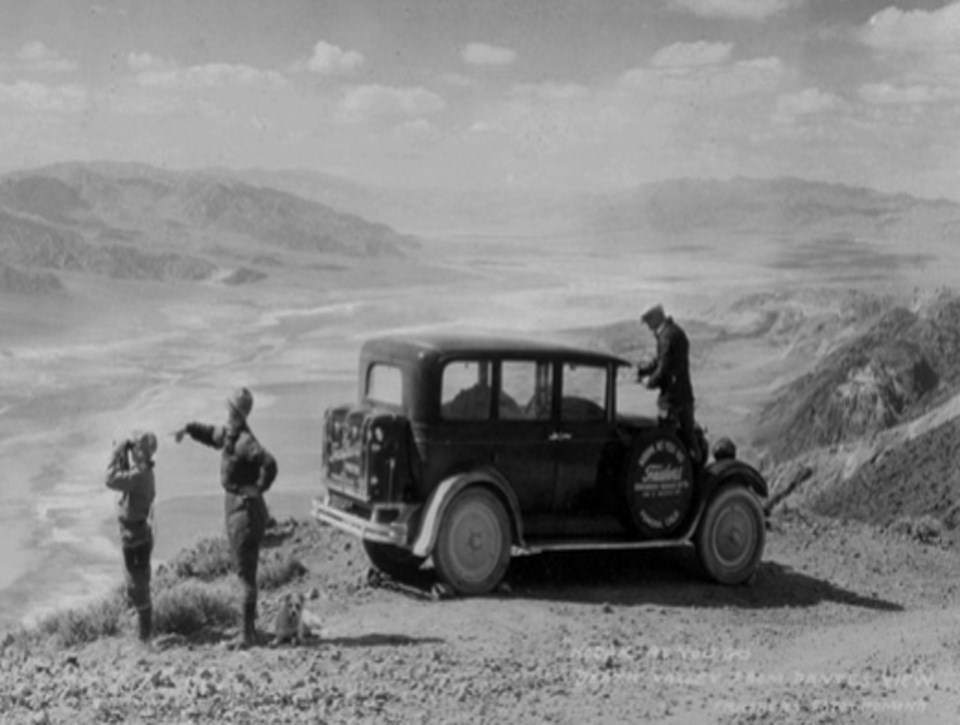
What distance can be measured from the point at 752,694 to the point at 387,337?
4.68 meters

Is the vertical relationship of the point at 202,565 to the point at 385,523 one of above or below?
below

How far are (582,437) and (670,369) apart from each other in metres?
1.01

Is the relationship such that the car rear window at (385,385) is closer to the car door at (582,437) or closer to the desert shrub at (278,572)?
the car door at (582,437)

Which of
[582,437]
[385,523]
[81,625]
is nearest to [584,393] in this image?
[582,437]

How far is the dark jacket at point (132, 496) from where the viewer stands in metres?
9.77

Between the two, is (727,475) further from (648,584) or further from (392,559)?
(392,559)

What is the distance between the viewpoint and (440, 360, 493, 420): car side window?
450 inches

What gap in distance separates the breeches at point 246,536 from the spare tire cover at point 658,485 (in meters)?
3.58

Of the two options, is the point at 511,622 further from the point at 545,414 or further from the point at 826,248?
the point at 826,248

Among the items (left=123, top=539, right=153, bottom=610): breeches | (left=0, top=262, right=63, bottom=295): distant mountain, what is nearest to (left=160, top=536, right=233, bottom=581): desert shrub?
(left=123, top=539, right=153, bottom=610): breeches

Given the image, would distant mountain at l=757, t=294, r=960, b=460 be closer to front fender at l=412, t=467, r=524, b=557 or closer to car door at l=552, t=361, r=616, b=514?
car door at l=552, t=361, r=616, b=514

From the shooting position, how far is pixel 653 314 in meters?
12.4

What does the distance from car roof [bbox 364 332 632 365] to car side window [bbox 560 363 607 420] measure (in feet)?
0.40

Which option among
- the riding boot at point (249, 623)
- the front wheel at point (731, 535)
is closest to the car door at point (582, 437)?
the front wheel at point (731, 535)
